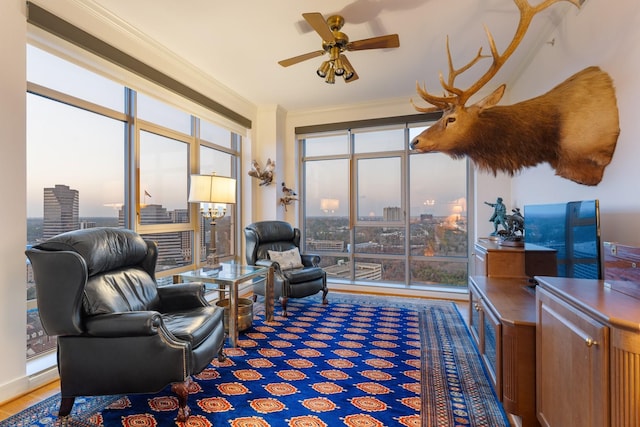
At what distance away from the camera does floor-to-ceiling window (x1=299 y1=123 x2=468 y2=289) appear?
4508 mm

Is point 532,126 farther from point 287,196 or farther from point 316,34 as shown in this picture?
point 287,196

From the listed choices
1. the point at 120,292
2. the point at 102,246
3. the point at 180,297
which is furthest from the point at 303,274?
the point at 102,246

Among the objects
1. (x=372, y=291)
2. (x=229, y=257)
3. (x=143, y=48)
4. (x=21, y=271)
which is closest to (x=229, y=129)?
(x=143, y=48)

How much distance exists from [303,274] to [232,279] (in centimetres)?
113

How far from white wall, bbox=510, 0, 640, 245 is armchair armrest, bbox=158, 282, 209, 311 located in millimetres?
2851

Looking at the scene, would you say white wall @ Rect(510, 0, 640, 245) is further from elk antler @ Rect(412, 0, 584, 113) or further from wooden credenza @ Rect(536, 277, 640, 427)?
wooden credenza @ Rect(536, 277, 640, 427)

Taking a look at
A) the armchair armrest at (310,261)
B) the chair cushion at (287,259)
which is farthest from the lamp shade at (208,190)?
the armchair armrest at (310,261)

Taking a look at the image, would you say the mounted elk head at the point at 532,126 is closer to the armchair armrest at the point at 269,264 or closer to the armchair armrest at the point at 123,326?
the armchair armrest at the point at 269,264

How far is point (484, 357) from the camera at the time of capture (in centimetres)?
222

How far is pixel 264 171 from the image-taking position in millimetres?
4824

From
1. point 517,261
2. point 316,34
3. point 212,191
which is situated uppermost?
point 316,34

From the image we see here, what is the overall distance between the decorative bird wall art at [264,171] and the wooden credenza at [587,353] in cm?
391

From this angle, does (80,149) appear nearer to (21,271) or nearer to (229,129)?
(21,271)

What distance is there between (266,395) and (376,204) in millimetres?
3422
